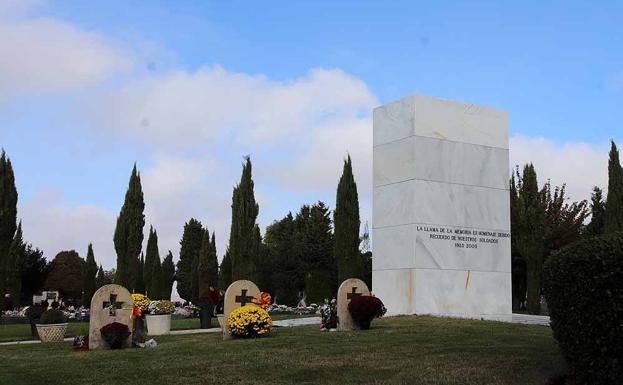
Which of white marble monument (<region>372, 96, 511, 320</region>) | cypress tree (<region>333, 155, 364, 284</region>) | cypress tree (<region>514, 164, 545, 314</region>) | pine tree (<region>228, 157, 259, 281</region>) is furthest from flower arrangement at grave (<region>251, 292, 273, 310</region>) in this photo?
cypress tree (<region>514, 164, 545, 314</region>)

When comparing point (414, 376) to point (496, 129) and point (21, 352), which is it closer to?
point (21, 352)

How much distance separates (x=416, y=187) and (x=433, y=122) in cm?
239

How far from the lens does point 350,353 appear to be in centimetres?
1193

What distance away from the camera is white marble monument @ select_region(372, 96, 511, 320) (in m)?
21.9

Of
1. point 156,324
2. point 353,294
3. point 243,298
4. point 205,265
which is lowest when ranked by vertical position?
point 156,324

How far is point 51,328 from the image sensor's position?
18500 millimetres

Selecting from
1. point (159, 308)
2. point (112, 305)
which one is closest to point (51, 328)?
point (159, 308)

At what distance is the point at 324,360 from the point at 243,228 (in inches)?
803

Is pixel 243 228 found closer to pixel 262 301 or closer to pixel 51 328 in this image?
pixel 51 328

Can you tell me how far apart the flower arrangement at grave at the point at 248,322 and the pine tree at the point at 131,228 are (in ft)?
54.9

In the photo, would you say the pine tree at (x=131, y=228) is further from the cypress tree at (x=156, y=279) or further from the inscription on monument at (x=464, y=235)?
the inscription on monument at (x=464, y=235)

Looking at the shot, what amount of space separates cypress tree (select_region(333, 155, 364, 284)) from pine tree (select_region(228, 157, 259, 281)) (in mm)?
5386

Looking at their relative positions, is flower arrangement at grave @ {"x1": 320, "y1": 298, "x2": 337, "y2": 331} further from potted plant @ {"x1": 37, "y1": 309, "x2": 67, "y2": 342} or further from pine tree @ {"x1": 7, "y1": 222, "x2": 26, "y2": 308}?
pine tree @ {"x1": 7, "y1": 222, "x2": 26, "y2": 308}

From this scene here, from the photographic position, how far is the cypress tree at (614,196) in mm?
30094
